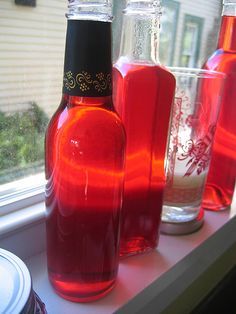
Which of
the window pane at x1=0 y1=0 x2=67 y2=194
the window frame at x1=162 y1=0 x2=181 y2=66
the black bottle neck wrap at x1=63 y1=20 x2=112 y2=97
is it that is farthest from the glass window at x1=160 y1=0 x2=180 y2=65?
the black bottle neck wrap at x1=63 y1=20 x2=112 y2=97

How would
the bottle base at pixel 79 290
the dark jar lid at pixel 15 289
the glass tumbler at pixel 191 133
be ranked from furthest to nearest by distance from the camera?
the glass tumbler at pixel 191 133, the bottle base at pixel 79 290, the dark jar lid at pixel 15 289

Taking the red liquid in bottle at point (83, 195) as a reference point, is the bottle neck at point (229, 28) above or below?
above

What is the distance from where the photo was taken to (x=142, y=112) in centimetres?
40

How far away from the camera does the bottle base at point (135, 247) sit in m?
0.45

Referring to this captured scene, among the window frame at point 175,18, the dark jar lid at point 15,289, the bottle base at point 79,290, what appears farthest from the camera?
the window frame at point 175,18

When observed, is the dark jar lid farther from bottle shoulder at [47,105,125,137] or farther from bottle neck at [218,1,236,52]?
bottle neck at [218,1,236,52]

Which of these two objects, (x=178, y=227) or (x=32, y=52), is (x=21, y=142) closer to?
(x=32, y=52)

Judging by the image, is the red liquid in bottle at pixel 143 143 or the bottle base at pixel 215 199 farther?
the bottle base at pixel 215 199

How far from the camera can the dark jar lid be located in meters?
0.26

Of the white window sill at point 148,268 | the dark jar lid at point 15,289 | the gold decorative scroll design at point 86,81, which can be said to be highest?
the gold decorative scroll design at point 86,81

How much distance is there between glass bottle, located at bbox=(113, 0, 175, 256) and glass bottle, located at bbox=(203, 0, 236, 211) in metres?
0.15

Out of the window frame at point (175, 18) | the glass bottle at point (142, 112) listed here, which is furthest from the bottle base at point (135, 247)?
the window frame at point (175, 18)

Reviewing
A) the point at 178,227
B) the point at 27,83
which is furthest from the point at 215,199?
the point at 27,83

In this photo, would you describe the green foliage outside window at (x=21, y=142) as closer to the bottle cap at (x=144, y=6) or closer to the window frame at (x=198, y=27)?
the bottle cap at (x=144, y=6)
